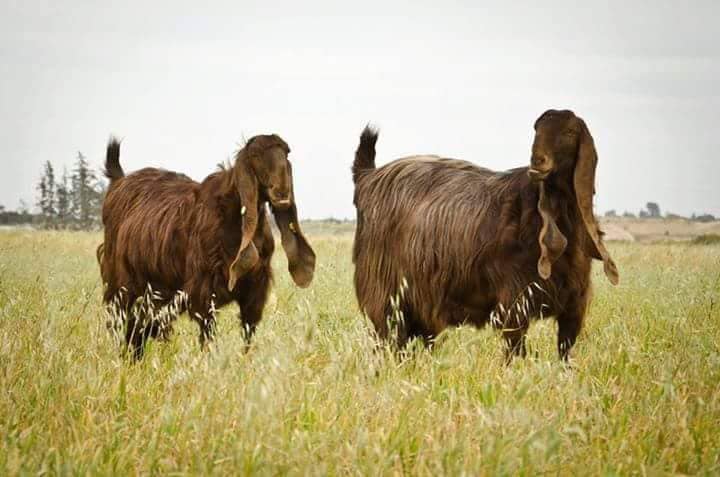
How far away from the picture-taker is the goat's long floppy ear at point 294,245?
5352 mm

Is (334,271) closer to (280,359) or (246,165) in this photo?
(246,165)

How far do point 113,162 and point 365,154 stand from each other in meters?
2.79

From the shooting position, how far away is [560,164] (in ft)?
15.3

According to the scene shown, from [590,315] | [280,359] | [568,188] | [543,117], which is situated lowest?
[590,315]

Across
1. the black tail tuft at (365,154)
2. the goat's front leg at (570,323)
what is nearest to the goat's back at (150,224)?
the black tail tuft at (365,154)

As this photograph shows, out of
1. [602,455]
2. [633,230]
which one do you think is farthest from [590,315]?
[633,230]

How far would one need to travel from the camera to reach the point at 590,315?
7.60m

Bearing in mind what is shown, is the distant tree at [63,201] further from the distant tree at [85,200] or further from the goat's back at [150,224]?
the goat's back at [150,224]

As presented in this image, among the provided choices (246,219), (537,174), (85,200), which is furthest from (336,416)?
(85,200)

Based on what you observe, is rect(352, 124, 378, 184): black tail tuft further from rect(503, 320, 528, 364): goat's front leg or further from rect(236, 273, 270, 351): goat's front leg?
rect(503, 320, 528, 364): goat's front leg

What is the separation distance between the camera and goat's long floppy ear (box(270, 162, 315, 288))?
5352 millimetres

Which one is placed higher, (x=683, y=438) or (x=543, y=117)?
(x=543, y=117)

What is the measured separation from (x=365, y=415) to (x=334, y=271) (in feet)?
24.9

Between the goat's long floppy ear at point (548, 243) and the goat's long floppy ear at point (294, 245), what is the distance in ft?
5.58
